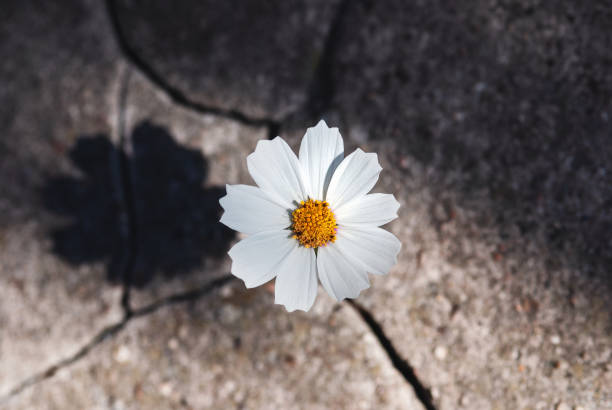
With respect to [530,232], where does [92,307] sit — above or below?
above

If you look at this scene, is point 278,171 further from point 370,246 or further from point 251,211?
point 370,246

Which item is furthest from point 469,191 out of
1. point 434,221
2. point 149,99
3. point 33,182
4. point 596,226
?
point 33,182

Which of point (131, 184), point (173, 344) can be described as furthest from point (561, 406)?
point (131, 184)

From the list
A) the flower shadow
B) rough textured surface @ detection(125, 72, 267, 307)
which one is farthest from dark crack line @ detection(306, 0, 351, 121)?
the flower shadow

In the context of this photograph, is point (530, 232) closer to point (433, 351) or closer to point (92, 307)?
point (433, 351)

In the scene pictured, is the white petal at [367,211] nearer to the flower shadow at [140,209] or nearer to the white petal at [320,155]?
the white petal at [320,155]
